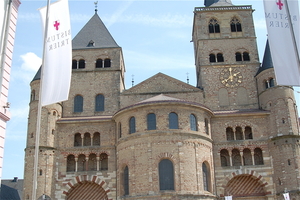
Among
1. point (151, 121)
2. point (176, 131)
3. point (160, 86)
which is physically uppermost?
point (160, 86)

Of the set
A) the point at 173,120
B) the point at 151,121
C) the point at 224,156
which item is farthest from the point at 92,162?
the point at 224,156

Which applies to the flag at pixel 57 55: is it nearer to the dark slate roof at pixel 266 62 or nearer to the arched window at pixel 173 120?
the arched window at pixel 173 120

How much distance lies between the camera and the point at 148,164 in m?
31.4

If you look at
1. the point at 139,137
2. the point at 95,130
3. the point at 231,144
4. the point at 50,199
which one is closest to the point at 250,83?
the point at 231,144

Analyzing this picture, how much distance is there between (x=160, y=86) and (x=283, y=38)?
71.2 feet

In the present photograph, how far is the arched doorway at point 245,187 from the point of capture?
34.3m

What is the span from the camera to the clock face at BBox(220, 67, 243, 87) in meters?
39.5

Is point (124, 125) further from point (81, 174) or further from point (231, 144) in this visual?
point (231, 144)

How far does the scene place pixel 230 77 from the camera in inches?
1570

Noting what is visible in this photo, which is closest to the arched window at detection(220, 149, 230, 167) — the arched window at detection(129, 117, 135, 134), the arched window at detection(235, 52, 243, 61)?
the arched window at detection(129, 117, 135, 134)

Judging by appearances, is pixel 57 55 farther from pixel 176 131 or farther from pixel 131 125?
pixel 131 125

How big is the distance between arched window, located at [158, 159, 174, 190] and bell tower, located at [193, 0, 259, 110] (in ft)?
31.7

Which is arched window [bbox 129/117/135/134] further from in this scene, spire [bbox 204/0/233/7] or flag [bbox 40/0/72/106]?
spire [bbox 204/0/233/7]

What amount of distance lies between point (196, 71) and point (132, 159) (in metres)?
17.9
